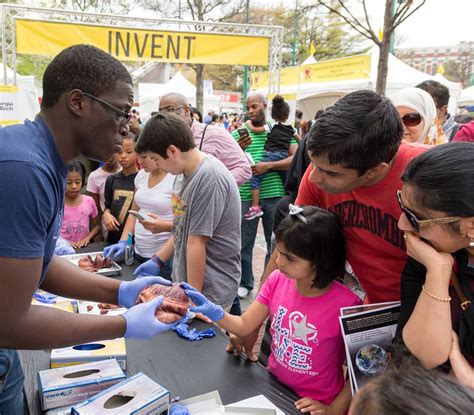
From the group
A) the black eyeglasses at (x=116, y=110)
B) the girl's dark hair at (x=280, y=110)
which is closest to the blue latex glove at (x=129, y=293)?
the black eyeglasses at (x=116, y=110)

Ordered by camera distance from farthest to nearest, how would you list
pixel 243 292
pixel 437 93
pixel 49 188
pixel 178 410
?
1. pixel 243 292
2. pixel 437 93
3. pixel 178 410
4. pixel 49 188

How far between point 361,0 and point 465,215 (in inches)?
180

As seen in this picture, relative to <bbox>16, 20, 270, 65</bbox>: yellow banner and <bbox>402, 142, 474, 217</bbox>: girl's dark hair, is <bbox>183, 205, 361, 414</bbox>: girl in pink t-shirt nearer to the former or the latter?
<bbox>402, 142, 474, 217</bbox>: girl's dark hair

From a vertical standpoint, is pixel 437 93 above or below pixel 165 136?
above

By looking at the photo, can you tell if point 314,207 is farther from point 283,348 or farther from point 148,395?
point 148,395

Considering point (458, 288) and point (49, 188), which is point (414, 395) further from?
point (49, 188)

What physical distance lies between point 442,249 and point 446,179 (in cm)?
22

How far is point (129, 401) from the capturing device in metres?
1.23

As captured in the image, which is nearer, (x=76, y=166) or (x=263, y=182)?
(x=76, y=166)

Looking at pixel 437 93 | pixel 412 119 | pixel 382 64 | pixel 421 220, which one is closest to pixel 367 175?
pixel 421 220

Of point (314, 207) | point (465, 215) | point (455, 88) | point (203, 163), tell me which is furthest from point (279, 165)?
point (455, 88)

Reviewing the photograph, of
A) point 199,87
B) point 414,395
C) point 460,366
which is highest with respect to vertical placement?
point 199,87

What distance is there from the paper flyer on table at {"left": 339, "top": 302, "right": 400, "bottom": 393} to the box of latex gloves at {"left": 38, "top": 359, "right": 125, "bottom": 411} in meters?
0.76

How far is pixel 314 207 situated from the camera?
1.57 m
